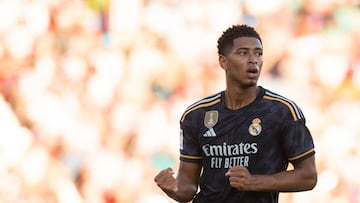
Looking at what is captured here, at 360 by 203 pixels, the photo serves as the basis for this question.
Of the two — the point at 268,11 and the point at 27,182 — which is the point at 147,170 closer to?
the point at 27,182

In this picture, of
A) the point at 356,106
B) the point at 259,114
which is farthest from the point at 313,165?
the point at 356,106

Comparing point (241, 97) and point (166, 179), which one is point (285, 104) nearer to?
point (241, 97)

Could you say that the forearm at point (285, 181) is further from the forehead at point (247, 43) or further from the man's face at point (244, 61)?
the forehead at point (247, 43)

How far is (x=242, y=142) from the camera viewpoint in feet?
11.8

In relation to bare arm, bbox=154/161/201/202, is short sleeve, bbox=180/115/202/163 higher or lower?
higher

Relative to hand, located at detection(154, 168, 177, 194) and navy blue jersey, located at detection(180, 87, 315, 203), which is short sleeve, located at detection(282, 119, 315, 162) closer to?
navy blue jersey, located at detection(180, 87, 315, 203)

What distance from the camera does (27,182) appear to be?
231 inches

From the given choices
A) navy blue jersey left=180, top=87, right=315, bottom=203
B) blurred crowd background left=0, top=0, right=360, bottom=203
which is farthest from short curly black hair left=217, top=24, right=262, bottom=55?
blurred crowd background left=0, top=0, right=360, bottom=203

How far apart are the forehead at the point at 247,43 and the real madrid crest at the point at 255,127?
29cm

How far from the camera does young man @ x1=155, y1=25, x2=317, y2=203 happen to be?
11.4ft

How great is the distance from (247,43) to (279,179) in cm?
57

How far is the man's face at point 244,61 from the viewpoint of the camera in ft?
11.9

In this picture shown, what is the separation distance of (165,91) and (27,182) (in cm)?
102

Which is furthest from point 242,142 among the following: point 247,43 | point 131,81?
point 131,81
